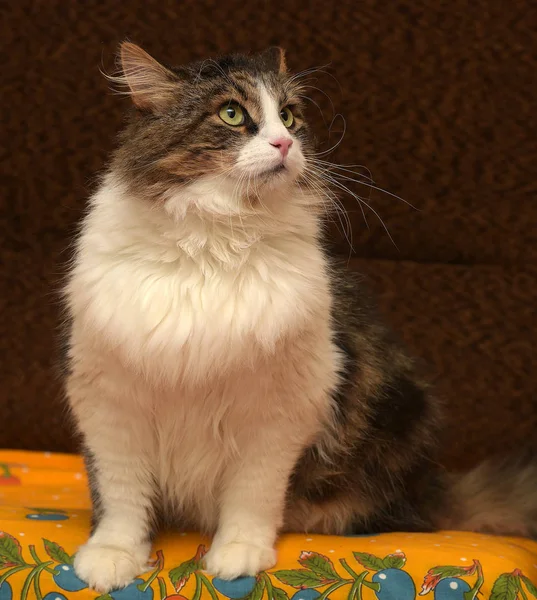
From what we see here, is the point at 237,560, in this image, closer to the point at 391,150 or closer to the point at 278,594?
the point at 278,594

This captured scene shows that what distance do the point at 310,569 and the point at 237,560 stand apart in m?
0.13

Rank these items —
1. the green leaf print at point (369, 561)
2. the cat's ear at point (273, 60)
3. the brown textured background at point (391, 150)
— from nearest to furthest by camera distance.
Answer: the green leaf print at point (369, 561)
the cat's ear at point (273, 60)
the brown textured background at point (391, 150)

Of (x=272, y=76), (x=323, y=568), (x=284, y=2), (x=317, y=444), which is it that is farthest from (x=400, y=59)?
(x=323, y=568)

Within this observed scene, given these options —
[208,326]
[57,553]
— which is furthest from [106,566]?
[208,326]

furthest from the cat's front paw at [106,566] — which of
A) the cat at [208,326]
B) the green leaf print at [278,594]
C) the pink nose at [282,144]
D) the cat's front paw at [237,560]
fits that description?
the pink nose at [282,144]

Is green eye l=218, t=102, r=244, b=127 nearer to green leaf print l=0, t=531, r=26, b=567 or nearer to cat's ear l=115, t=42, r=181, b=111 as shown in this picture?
cat's ear l=115, t=42, r=181, b=111

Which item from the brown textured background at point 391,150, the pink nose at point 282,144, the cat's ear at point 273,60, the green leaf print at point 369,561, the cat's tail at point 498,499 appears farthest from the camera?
the brown textured background at point 391,150

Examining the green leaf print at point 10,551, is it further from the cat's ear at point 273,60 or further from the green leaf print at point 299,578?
Answer: the cat's ear at point 273,60

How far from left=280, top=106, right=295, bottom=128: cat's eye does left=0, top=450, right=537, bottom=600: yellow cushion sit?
78 cm

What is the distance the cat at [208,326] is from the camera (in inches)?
50.7

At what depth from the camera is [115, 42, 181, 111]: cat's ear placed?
4.38ft

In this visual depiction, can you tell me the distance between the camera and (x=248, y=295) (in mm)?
1312

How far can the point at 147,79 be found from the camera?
4.42 ft

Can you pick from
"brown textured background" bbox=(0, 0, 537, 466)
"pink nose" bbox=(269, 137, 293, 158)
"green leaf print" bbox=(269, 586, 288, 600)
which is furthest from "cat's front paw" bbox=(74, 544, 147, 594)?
"brown textured background" bbox=(0, 0, 537, 466)
